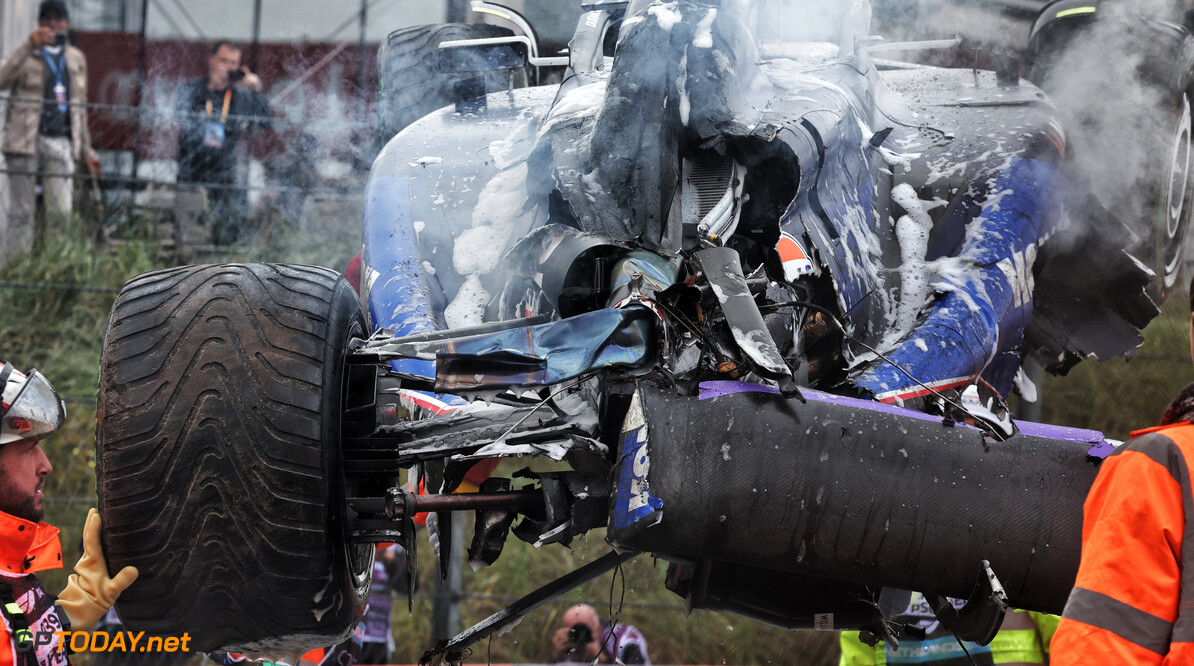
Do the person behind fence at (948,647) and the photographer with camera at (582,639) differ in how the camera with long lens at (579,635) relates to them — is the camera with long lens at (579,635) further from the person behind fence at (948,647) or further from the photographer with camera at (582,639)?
the person behind fence at (948,647)

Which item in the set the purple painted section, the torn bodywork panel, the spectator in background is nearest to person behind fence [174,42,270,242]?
the spectator in background

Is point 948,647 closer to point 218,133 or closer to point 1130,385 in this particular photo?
point 1130,385

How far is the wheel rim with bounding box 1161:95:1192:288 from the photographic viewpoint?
6.05 meters

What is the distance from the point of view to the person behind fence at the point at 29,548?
3.68m

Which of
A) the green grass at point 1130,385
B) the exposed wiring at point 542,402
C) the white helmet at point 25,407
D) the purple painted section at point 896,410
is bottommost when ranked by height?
the green grass at point 1130,385

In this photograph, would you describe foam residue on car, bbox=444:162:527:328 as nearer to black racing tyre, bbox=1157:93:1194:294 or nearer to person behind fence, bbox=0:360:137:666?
person behind fence, bbox=0:360:137:666

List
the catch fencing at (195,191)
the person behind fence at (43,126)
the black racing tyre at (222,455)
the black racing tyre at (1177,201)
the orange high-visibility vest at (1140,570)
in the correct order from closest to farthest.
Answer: the orange high-visibility vest at (1140,570) → the black racing tyre at (222,455) → the black racing tyre at (1177,201) → the person behind fence at (43,126) → the catch fencing at (195,191)

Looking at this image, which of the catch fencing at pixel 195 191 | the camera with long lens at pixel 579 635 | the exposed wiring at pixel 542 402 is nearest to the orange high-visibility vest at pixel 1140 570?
the exposed wiring at pixel 542 402

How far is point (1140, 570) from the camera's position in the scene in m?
2.37

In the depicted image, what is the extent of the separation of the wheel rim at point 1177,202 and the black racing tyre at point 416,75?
3378 millimetres

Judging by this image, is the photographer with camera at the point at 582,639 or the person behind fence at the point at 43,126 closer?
the photographer with camera at the point at 582,639

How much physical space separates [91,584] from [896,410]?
2.31m

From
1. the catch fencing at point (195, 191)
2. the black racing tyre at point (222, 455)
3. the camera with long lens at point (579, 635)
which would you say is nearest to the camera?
the black racing tyre at point (222, 455)

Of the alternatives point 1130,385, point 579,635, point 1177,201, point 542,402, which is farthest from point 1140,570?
point 1130,385
